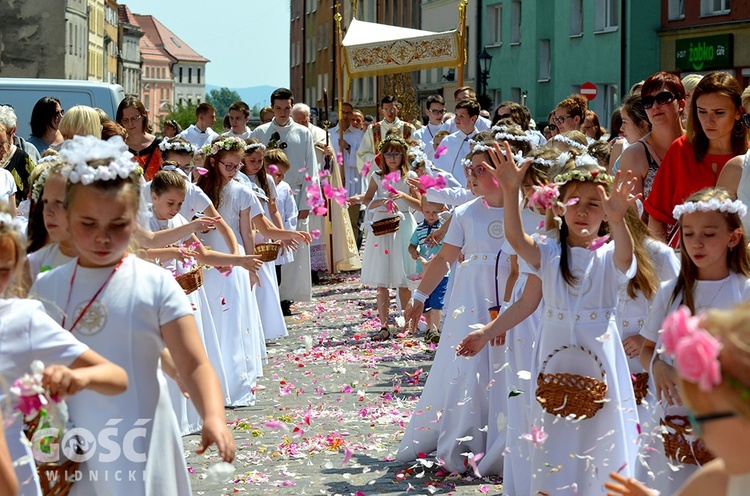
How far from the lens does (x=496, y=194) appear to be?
8.11m

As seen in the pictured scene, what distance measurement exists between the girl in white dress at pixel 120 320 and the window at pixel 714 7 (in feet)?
107

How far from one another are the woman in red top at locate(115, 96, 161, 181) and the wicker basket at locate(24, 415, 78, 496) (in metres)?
7.64

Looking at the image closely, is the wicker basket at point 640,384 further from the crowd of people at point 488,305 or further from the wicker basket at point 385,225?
the wicker basket at point 385,225

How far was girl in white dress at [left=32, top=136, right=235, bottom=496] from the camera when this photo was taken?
4.39 meters

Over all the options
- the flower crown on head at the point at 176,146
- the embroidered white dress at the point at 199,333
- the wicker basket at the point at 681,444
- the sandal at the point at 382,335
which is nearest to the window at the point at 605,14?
the sandal at the point at 382,335

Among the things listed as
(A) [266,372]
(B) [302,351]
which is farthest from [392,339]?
(A) [266,372]

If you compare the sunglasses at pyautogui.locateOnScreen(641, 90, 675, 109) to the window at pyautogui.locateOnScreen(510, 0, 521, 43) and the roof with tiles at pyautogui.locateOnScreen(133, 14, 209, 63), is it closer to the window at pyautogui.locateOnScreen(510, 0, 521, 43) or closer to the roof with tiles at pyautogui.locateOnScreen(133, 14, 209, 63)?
the window at pyautogui.locateOnScreen(510, 0, 521, 43)

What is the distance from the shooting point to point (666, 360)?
5.66m

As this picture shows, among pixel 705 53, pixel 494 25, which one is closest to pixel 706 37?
pixel 705 53

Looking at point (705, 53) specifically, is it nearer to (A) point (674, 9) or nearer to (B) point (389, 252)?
(A) point (674, 9)

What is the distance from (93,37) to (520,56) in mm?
63410

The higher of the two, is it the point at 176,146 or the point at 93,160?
the point at 176,146

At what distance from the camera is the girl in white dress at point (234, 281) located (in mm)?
10602

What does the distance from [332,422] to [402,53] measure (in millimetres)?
11947
